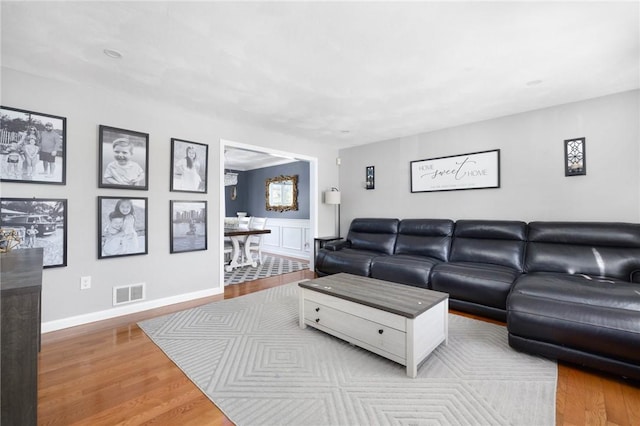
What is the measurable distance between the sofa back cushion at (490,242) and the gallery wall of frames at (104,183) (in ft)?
10.9

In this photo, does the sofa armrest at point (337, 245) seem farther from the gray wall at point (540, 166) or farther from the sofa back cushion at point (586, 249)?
the sofa back cushion at point (586, 249)

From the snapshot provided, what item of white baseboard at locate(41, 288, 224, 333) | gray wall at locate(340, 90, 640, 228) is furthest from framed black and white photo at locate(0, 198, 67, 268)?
gray wall at locate(340, 90, 640, 228)

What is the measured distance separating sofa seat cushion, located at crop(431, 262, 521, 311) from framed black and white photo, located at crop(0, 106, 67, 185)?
397 cm

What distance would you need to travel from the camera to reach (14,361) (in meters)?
0.97

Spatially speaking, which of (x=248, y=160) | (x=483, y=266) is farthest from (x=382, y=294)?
(x=248, y=160)

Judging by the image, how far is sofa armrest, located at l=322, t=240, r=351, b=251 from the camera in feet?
14.5

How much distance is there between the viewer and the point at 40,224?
2574 millimetres

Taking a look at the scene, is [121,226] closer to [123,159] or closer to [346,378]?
[123,159]

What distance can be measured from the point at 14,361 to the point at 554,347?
2.97 meters

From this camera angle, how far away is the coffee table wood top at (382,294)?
2058 millimetres

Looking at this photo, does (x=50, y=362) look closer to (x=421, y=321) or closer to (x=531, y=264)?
(x=421, y=321)

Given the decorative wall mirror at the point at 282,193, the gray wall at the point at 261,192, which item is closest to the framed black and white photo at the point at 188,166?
the gray wall at the point at 261,192

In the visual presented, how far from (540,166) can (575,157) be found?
328 millimetres

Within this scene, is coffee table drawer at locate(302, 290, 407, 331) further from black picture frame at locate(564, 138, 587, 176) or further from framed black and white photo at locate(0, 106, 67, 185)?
black picture frame at locate(564, 138, 587, 176)
